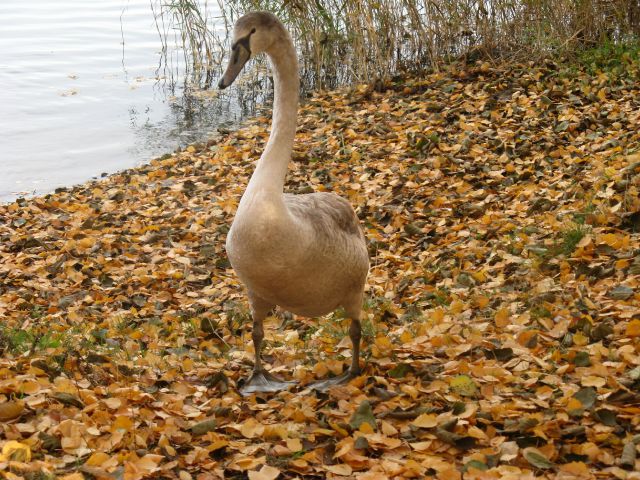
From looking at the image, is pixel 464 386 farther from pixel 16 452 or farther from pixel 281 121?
pixel 16 452

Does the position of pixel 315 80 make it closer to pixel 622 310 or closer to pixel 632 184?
pixel 632 184

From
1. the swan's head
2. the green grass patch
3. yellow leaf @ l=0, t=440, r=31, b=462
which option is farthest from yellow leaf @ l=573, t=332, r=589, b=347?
the green grass patch

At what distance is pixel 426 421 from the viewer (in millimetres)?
3992

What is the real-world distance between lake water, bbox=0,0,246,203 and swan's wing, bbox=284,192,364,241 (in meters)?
6.95

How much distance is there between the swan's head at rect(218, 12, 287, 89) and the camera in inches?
171

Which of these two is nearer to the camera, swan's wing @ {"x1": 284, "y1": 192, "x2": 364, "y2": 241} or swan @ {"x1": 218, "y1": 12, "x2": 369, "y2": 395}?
swan @ {"x1": 218, "y1": 12, "x2": 369, "y2": 395}

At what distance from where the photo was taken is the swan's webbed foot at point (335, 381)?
15.6ft

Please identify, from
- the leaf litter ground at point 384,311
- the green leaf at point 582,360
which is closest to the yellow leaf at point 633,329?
the leaf litter ground at point 384,311

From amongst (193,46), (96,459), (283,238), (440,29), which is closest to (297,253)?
(283,238)

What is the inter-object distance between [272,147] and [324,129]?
22.3ft

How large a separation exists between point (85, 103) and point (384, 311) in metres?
10.3

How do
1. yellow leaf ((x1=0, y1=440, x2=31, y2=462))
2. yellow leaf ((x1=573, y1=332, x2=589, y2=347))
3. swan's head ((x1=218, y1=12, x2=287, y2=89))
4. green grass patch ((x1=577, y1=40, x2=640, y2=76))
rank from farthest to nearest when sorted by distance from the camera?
green grass patch ((x1=577, y1=40, x2=640, y2=76))
yellow leaf ((x1=573, y1=332, x2=589, y2=347))
swan's head ((x1=218, y1=12, x2=287, y2=89))
yellow leaf ((x1=0, y1=440, x2=31, y2=462))

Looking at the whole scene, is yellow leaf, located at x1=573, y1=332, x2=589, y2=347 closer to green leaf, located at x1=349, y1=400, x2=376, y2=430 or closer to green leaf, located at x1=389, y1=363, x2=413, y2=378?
green leaf, located at x1=389, y1=363, x2=413, y2=378

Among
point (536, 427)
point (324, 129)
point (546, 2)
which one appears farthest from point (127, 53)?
point (536, 427)
